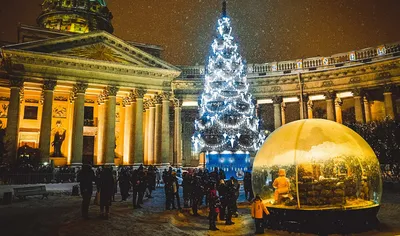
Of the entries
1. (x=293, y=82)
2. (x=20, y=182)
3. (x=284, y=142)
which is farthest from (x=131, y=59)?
(x=284, y=142)

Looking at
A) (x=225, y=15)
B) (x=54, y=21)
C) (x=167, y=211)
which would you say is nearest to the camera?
(x=167, y=211)

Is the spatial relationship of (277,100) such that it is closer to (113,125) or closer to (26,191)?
(113,125)

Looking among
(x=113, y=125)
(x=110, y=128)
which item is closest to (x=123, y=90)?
(x=113, y=125)

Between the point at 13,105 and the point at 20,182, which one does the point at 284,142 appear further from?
the point at 13,105

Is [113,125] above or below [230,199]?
above

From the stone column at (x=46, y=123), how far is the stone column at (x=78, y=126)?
7.30 feet

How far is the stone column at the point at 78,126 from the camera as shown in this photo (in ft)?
100

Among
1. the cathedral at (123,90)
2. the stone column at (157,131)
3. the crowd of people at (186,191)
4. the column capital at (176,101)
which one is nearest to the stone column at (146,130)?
the cathedral at (123,90)

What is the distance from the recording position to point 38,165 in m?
27.7

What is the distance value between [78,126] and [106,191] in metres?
21.5

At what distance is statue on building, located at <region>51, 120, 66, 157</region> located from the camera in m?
36.0

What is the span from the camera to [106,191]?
38.1 feet

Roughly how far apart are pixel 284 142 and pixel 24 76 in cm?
2650

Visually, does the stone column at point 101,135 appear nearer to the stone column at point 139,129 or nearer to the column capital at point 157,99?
the stone column at point 139,129
